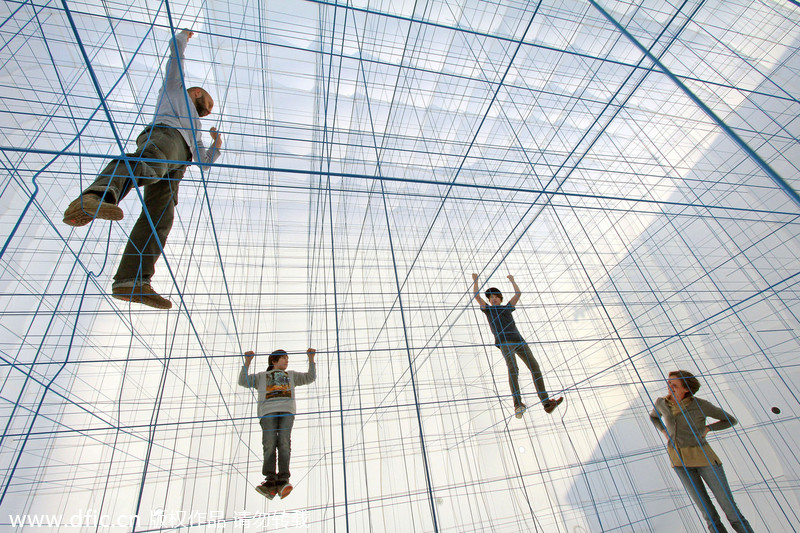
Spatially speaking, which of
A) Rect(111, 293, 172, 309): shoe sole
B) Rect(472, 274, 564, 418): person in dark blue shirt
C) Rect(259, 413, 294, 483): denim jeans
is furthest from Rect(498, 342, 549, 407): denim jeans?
Rect(111, 293, 172, 309): shoe sole

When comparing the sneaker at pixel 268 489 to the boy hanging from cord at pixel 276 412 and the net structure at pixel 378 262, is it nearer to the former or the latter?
the boy hanging from cord at pixel 276 412

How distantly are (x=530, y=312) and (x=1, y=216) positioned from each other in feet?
10.2

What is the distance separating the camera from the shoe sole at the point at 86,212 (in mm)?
721

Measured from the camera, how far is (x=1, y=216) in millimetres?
1934

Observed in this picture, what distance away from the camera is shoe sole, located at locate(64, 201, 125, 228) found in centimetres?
72

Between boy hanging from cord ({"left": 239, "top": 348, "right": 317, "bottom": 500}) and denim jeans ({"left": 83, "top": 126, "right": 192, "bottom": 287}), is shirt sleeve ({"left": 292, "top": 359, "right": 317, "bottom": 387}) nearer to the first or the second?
boy hanging from cord ({"left": 239, "top": 348, "right": 317, "bottom": 500})

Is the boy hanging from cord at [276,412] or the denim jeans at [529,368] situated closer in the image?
the boy hanging from cord at [276,412]

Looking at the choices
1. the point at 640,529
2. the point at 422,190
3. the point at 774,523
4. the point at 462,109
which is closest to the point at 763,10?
the point at 462,109

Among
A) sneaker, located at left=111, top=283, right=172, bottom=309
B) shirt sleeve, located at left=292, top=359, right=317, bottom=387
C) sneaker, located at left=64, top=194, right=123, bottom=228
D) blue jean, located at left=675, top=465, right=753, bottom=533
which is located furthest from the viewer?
shirt sleeve, located at left=292, top=359, right=317, bottom=387

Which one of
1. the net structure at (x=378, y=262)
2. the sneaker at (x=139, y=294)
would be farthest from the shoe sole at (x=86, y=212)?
the net structure at (x=378, y=262)

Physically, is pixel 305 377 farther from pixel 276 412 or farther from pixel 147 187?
pixel 147 187

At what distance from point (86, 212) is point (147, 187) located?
11.7 inches

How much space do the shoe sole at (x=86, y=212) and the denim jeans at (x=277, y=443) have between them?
775 millimetres

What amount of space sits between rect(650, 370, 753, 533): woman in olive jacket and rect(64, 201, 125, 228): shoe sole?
1340 millimetres
